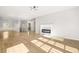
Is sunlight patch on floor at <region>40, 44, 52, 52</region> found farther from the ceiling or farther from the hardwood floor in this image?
the ceiling

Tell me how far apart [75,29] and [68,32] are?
0.38 feet

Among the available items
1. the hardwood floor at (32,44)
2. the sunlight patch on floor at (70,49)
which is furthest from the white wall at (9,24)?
the sunlight patch on floor at (70,49)

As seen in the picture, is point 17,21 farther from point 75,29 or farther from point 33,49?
point 75,29

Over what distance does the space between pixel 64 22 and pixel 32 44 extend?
24.5 inches

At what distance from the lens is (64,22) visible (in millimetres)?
1342

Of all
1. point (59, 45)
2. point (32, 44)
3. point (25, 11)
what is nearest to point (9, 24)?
point (25, 11)

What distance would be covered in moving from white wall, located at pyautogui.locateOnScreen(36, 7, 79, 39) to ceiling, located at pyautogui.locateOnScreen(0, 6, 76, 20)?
0.06m

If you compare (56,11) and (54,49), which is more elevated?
(56,11)

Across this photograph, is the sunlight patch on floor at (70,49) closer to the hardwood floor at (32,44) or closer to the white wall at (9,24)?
the hardwood floor at (32,44)

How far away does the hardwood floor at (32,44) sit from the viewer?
129 cm

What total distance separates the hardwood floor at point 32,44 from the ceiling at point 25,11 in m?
0.27

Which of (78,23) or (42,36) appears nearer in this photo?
(78,23)
